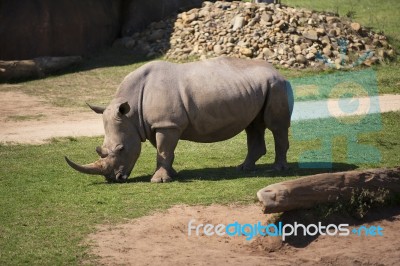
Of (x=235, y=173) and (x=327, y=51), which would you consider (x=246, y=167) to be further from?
(x=327, y=51)

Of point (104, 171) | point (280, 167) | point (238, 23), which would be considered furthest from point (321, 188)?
point (238, 23)

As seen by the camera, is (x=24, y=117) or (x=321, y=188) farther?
(x=24, y=117)

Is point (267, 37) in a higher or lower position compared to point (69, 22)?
higher

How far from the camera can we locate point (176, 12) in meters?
26.3

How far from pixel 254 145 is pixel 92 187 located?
265 cm

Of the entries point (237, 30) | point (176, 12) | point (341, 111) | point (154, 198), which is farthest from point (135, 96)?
point (176, 12)

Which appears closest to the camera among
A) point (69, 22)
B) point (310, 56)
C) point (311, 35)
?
point (310, 56)

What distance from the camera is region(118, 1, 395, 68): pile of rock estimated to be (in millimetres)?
22734

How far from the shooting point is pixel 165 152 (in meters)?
12.1

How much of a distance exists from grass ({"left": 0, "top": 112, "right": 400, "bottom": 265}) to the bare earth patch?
0.35 metres

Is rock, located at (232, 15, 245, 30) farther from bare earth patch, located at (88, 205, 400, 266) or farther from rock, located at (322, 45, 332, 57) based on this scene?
bare earth patch, located at (88, 205, 400, 266)

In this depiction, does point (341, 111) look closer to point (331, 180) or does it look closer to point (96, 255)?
point (331, 180)

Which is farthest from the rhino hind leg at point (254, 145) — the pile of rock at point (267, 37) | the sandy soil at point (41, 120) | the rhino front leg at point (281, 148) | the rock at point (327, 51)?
the rock at point (327, 51)

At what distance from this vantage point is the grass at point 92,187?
980 centimetres
